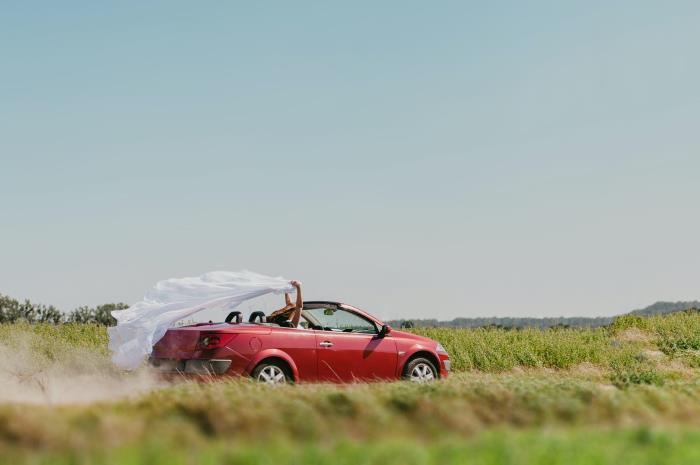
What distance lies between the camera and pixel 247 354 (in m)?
13.6

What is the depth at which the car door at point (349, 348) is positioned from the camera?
14.7 m

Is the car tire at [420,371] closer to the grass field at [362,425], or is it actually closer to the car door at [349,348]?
the car door at [349,348]

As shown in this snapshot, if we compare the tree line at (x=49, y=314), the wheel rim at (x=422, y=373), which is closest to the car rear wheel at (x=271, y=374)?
the wheel rim at (x=422, y=373)

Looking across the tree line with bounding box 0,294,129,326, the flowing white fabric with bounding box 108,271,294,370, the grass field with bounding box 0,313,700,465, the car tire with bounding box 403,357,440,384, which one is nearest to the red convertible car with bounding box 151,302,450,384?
the car tire with bounding box 403,357,440,384

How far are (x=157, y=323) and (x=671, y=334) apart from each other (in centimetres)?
2333

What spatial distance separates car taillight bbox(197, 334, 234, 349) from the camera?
13.6 m

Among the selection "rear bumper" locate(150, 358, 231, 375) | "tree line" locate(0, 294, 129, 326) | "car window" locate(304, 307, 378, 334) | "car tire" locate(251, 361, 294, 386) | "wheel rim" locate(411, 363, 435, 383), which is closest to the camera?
"rear bumper" locate(150, 358, 231, 375)

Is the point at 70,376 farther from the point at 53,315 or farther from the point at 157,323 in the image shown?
the point at 53,315

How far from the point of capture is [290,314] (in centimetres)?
1509

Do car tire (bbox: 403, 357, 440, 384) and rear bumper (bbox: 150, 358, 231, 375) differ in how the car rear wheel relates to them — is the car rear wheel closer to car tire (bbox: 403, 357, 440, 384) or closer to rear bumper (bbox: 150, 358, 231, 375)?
rear bumper (bbox: 150, 358, 231, 375)

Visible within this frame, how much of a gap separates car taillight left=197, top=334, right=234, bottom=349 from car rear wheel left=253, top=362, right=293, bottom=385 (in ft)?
2.18

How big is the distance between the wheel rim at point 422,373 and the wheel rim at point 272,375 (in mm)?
2669

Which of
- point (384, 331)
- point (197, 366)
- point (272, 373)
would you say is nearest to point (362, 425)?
point (272, 373)

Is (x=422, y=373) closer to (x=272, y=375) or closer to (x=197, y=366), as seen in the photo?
(x=272, y=375)
